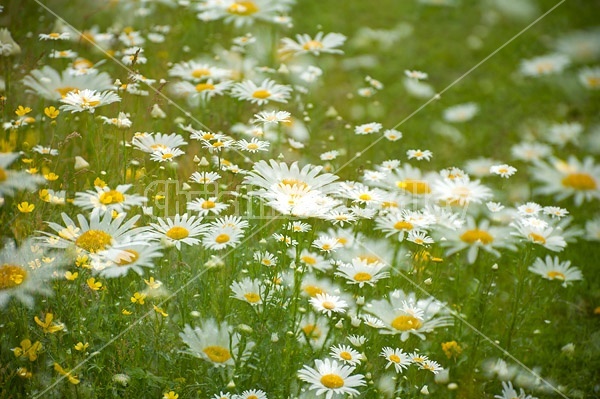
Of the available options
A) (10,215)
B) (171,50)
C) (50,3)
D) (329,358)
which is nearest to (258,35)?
(171,50)

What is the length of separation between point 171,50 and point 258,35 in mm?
637

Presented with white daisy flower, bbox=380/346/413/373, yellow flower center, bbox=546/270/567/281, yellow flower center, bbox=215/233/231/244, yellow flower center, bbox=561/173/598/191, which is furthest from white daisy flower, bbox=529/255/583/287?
yellow flower center, bbox=215/233/231/244

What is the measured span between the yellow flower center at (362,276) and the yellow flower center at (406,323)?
0.55 ft

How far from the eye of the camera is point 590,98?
457 cm

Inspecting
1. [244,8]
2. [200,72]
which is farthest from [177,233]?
[244,8]

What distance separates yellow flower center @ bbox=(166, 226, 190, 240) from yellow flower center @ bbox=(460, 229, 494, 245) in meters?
1.02

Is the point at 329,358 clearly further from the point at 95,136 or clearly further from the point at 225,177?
the point at 95,136

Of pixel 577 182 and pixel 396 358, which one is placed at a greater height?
pixel 577 182

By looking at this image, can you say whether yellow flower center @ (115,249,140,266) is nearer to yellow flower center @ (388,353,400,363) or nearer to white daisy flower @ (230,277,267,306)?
white daisy flower @ (230,277,267,306)

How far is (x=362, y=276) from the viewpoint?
216cm

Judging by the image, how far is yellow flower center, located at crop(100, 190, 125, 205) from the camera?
202 cm

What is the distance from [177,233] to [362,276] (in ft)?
2.12

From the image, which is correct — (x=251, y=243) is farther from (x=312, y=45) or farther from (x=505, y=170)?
(x=312, y=45)

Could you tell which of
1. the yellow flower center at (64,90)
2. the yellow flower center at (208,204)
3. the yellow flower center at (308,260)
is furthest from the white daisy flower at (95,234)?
the yellow flower center at (64,90)
